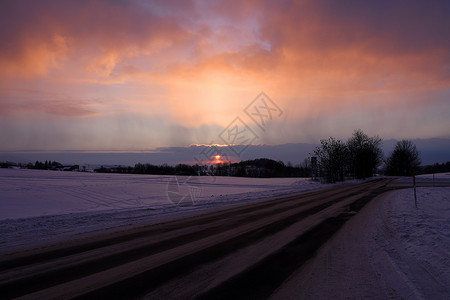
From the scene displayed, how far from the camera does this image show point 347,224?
1038 centimetres

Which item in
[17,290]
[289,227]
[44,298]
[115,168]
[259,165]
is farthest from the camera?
[259,165]

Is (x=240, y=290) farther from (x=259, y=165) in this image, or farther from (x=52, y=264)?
→ (x=259, y=165)

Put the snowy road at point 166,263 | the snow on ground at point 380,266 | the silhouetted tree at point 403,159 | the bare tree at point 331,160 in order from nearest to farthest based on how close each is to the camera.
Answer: the snow on ground at point 380,266 < the snowy road at point 166,263 < the bare tree at point 331,160 < the silhouetted tree at point 403,159

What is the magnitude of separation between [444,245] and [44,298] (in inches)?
334

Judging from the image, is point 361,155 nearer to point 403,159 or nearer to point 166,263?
point 403,159

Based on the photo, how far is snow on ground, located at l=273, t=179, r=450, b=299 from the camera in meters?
4.34

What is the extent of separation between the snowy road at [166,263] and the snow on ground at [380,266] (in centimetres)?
39

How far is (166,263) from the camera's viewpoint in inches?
227

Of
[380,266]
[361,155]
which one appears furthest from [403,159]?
[380,266]

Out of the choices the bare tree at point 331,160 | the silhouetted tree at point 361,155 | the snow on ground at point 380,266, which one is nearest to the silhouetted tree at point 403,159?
the silhouetted tree at point 361,155

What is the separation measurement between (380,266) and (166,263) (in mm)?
4293

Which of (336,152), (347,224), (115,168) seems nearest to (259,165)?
(115,168)

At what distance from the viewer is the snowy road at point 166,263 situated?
14.6ft

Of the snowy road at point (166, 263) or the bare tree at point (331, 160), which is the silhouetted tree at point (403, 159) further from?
the snowy road at point (166, 263)
